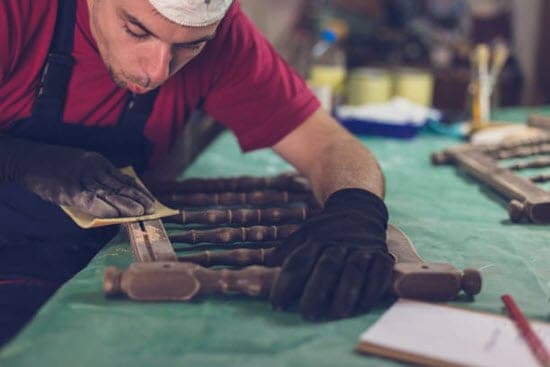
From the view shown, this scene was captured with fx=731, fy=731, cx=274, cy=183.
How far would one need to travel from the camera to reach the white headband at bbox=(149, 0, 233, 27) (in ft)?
4.86

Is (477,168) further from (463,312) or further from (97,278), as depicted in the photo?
(97,278)

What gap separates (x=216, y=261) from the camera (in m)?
1.34

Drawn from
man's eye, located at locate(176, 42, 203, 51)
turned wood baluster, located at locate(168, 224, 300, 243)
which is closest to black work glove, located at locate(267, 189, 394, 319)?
turned wood baluster, located at locate(168, 224, 300, 243)

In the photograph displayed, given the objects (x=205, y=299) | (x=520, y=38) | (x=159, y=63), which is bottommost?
(x=520, y=38)

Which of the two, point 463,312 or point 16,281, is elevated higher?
point 463,312

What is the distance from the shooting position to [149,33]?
1.54 m

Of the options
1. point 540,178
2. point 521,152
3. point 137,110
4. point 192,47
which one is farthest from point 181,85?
point 521,152

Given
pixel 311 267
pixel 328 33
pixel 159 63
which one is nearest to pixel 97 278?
pixel 311 267

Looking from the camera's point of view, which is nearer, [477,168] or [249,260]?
[249,260]

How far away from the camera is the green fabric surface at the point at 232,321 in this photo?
1008mm

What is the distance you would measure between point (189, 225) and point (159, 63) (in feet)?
1.23

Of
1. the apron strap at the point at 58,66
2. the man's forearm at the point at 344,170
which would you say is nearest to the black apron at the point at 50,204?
the apron strap at the point at 58,66

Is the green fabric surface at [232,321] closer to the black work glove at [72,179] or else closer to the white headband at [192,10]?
the black work glove at [72,179]

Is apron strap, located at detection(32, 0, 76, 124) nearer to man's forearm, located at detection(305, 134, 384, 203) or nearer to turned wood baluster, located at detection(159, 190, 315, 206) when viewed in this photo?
turned wood baluster, located at detection(159, 190, 315, 206)
